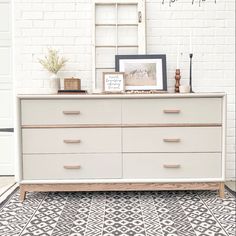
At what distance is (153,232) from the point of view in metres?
2.15

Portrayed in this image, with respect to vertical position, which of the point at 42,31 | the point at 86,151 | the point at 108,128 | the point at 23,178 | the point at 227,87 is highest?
the point at 42,31

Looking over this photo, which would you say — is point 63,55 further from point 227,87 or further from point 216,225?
point 216,225

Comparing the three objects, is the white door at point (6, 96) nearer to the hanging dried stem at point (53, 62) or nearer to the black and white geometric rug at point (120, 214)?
the hanging dried stem at point (53, 62)

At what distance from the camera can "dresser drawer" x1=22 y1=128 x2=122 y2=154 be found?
275 centimetres

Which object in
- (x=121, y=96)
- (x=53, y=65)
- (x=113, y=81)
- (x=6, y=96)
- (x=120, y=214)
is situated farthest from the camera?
(x=6, y=96)

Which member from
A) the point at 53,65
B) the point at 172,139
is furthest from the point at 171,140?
the point at 53,65

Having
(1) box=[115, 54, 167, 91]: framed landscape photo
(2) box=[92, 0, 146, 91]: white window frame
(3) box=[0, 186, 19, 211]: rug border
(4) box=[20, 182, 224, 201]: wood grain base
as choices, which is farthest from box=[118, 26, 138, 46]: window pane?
(3) box=[0, 186, 19, 211]: rug border

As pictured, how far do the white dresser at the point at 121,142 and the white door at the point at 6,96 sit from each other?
0.87 m

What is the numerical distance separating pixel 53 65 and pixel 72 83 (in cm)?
27

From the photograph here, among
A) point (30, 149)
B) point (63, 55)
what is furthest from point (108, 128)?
point (63, 55)

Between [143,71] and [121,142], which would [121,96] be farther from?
[143,71]

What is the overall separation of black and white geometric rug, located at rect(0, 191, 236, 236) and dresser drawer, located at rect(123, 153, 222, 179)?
0.19 m

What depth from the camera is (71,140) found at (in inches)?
108

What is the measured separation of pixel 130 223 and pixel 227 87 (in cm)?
169
